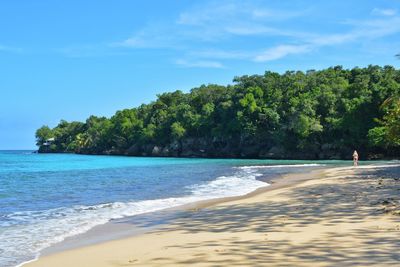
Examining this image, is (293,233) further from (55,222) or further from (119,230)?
(55,222)

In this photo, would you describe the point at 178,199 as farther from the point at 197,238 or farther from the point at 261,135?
the point at 261,135

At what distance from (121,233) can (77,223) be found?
2137 mm

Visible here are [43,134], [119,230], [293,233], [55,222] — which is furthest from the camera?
[43,134]

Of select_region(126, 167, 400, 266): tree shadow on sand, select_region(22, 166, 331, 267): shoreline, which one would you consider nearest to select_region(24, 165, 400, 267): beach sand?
select_region(126, 167, 400, 266): tree shadow on sand

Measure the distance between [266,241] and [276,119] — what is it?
6881 centimetres

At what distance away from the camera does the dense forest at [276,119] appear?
63.6 m

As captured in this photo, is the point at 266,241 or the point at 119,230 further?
the point at 119,230

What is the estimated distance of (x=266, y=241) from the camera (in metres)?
8.05

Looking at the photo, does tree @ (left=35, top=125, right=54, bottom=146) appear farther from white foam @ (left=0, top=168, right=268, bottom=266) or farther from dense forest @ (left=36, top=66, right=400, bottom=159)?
white foam @ (left=0, top=168, right=268, bottom=266)

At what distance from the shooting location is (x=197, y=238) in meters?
8.77

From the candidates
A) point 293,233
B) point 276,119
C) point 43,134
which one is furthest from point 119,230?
point 43,134

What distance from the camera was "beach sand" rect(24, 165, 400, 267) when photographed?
22.0 feet

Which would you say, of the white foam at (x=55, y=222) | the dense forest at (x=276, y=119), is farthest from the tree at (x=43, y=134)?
the white foam at (x=55, y=222)

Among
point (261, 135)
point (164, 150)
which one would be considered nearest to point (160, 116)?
point (164, 150)
